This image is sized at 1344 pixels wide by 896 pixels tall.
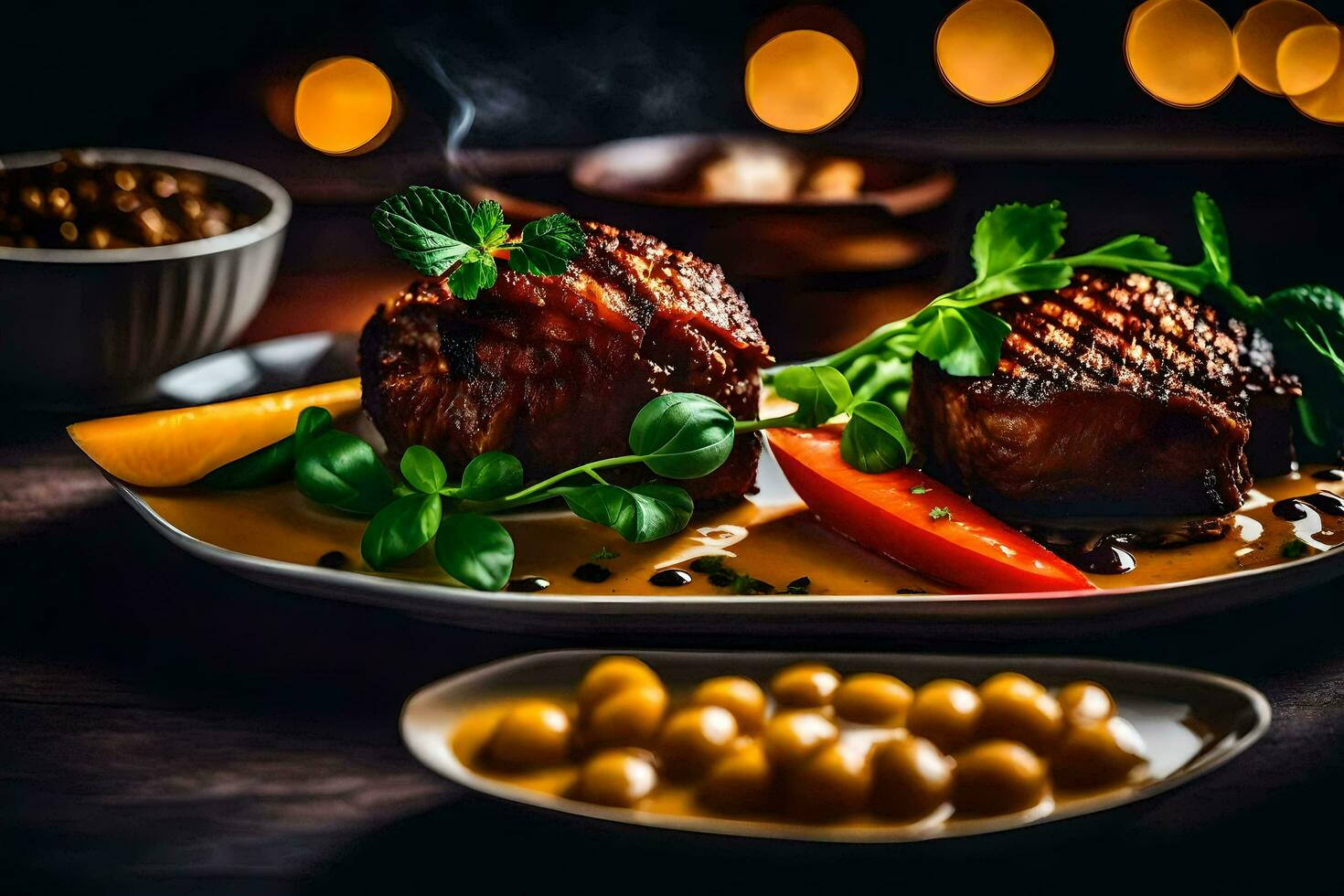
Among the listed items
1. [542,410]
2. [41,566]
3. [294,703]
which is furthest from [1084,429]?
[41,566]

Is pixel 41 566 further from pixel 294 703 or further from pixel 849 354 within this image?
pixel 849 354

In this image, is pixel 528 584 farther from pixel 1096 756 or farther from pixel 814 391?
pixel 1096 756

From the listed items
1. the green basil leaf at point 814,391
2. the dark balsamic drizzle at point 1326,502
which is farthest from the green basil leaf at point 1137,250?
the green basil leaf at point 814,391

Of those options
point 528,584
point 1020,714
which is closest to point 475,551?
point 528,584

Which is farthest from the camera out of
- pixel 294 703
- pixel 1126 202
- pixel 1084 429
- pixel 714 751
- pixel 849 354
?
pixel 1126 202

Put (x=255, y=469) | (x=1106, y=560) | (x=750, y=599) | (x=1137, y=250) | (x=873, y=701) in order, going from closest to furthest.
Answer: (x=873, y=701) → (x=750, y=599) → (x=1106, y=560) → (x=255, y=469) → (x=1137, y=250)
